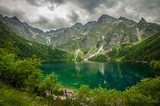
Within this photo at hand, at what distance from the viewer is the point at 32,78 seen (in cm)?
1703

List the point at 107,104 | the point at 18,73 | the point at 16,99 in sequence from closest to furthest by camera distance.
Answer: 1. the point at 16,99
2. the point at 18,73
3. the point at 107,104

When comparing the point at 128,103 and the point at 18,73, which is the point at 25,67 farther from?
the point at 128,103

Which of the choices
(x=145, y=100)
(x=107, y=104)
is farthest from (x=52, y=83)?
(x=145, y=100)

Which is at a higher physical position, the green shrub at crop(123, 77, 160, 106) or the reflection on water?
the green shrub at crop(123, 77, 160, 106)

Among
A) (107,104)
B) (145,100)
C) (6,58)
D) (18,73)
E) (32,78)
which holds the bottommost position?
(107,104)

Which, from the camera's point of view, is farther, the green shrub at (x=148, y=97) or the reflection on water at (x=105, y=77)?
the reflection on water at (x=105, y=77)

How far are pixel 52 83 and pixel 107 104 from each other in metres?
13.8

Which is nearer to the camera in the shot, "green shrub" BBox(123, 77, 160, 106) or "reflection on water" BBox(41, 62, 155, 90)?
"green shrub" BBox(123, 77, 160, 106)

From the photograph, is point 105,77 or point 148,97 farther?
point 105,77

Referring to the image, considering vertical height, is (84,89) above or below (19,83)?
below

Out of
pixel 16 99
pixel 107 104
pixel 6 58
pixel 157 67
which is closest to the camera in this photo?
pixel 16 99

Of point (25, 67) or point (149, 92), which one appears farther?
point (149, 92)

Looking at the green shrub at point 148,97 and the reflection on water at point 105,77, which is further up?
the green shrub at point 148,97

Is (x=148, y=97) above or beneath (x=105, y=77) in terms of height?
above
